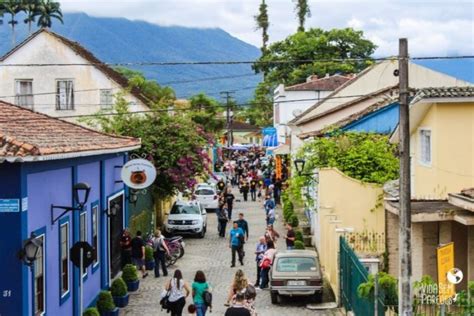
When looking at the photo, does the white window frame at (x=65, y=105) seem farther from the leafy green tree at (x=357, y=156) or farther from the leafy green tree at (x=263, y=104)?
the leafy green tree at (x=263, y=104)

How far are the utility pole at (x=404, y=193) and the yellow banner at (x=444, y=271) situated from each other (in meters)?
0.62

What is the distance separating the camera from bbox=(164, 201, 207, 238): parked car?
36.5 meters

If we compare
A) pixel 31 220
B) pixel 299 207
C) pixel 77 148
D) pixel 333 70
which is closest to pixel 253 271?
pixel 77 148

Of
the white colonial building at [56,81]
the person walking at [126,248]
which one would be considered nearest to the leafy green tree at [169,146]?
the person walking at [126,248]

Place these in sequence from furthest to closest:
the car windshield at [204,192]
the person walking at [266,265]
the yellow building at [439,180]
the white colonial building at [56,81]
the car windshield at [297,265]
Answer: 1. the car windshield at [204,192]
2. the white colonial building at [56,81]
3. the person walking at [266,265]
4. the car windshield at [297,265]
5. the yellow building at [439,180]

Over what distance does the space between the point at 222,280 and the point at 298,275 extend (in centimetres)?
462

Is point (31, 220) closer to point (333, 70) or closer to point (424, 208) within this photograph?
point (424, 208)

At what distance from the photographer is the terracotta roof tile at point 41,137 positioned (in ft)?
49.2

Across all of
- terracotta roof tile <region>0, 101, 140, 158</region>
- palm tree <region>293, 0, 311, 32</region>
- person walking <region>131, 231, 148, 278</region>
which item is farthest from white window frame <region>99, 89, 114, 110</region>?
palm tree <region>293, 0, 311, 32</region>

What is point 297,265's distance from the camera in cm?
2302

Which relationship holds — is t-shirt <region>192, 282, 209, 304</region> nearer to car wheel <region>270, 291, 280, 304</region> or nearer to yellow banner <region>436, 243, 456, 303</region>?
car wheel <region>270, 291, 280, 304</region>

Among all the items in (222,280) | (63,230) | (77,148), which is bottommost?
(222,280)

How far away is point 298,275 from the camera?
2259 cm

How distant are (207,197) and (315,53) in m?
38.5
